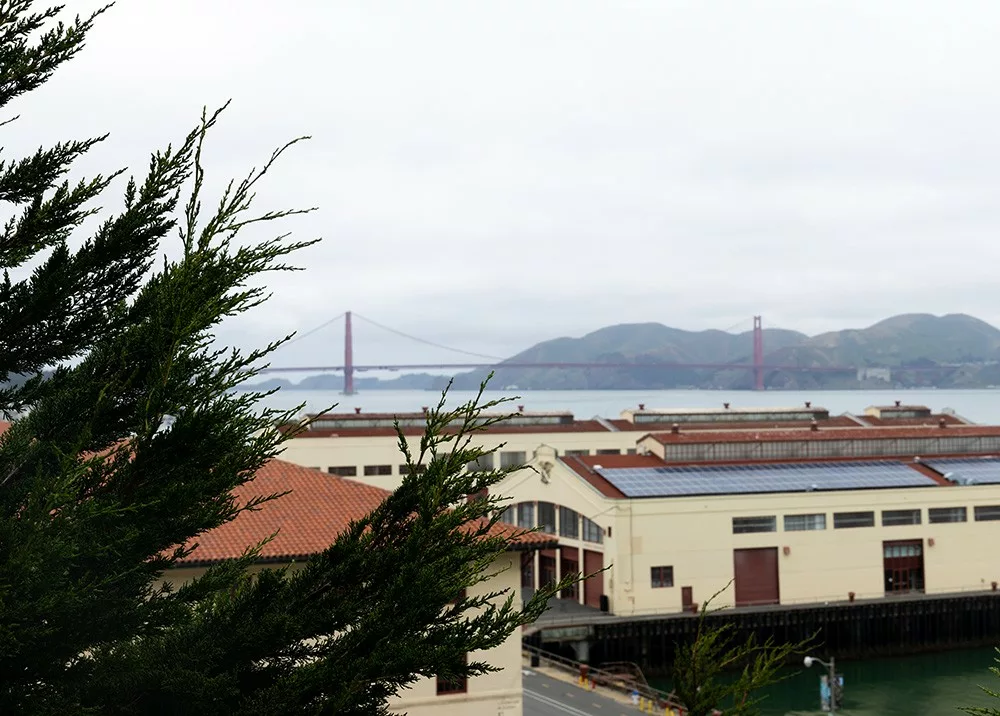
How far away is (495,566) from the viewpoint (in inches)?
1351

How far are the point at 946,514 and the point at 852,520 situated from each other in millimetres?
7534

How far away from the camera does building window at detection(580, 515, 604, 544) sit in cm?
7162

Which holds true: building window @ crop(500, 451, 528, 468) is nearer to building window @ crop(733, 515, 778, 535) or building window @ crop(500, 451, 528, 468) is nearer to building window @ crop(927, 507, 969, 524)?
building window @ crop(733, 515, 778, 535)

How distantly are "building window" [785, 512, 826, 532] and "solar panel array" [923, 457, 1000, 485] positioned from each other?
12028mm

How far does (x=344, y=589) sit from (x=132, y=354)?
331 cm

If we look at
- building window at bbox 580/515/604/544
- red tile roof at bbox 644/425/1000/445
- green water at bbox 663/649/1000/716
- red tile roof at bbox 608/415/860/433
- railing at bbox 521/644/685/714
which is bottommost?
green water at bbox 663/649/1000/716

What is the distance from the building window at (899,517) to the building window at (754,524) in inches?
327

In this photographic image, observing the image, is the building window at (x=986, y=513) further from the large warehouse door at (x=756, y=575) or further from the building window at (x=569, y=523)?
the building window at (x=569, y=523)

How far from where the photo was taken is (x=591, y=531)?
7275 cm

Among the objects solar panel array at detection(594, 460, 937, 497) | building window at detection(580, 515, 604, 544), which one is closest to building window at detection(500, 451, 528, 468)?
solar panel array at detection(594, 460, 937, 497)

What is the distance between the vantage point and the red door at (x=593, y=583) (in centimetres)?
7175

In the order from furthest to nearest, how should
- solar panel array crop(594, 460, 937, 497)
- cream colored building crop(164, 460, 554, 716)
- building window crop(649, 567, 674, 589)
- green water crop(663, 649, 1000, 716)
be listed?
1. solar panel array crop(594, 460, 937, 497)
2. building window crop(649, 567, 674, 589)
3. green water crop(663, 649, 1000, 716)
4. cream colored building crop(164, 460, 554, 716)

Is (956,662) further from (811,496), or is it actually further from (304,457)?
(304,457)

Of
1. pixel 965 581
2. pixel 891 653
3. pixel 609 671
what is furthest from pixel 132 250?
pixel 965 581
